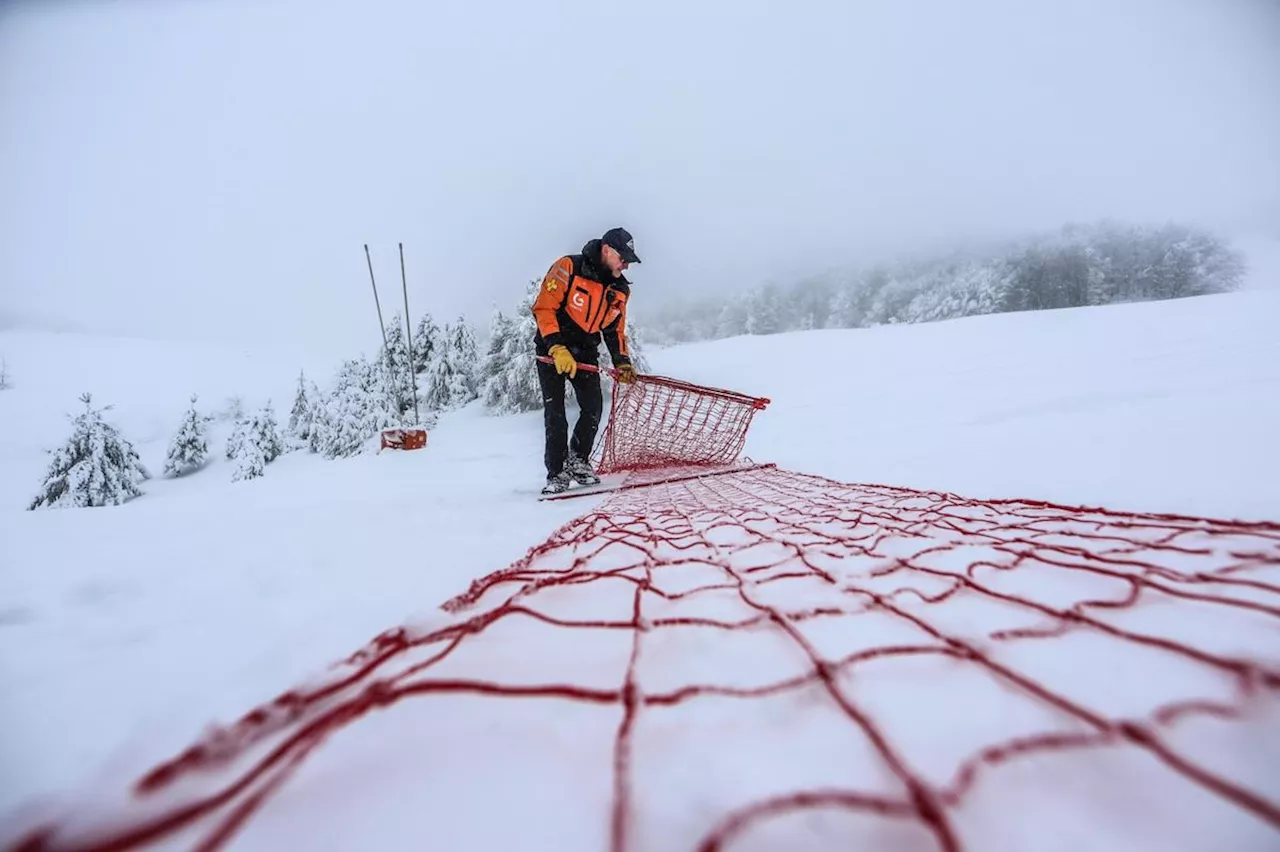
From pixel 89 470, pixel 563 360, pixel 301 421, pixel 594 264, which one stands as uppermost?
pixel 594 264

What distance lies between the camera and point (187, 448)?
37.0ft

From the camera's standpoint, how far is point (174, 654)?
96 cm

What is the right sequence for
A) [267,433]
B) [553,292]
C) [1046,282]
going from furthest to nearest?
[1046,282] < [267,433] < [553,292]

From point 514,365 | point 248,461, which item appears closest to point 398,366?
point 248,461

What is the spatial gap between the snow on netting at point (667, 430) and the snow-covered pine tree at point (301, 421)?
9.72 meters

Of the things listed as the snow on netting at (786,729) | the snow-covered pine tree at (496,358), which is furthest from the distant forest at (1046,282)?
the snow on netting at (786,729)

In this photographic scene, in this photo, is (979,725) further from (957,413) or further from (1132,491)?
(957,413)

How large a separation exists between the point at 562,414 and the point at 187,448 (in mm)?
13174

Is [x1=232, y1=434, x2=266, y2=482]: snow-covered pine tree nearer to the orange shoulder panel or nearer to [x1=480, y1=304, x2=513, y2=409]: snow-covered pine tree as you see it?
[x1=480, y1=304, x2=513, y2=409]: snow-covered pine tree

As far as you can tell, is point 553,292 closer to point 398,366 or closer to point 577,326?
point 577,326

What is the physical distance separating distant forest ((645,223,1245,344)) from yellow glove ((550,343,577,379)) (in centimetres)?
880

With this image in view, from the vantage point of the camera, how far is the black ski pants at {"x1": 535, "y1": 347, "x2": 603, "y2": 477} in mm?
3092

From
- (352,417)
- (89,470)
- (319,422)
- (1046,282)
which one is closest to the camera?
(89,470)

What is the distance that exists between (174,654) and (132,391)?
26.5 meters
